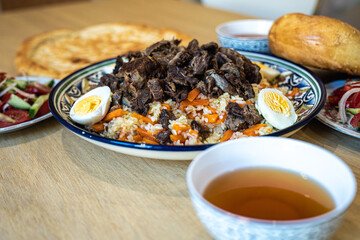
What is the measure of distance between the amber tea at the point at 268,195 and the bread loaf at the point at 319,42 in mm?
812

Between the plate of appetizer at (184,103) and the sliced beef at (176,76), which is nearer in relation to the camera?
the plate of appetizer at (184,103)

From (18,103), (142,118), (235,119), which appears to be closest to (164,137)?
(142,118)

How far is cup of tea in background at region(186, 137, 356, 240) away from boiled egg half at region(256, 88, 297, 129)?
0.88 ft

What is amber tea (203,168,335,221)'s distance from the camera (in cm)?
94

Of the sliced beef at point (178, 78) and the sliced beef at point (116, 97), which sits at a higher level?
the sliced beef at point (178, 78)

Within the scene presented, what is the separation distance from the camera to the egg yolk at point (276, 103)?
1.34 m

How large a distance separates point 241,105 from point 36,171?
73cm

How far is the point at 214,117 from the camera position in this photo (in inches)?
53.3

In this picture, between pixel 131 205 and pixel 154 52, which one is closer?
pixel 131 205

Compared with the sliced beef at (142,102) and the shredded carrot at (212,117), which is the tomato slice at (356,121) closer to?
the shredded carrot at (212,117)

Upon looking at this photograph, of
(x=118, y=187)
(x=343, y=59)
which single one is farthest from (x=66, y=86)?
(x=343, y=59)

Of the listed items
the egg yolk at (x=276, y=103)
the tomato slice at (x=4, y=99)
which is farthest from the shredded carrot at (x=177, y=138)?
the tomato slice at (x=4, y=99)

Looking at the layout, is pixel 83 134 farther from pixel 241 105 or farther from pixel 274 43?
pixel 274 43

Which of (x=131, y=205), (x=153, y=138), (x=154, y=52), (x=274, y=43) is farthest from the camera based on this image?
(x=274, y=43)
